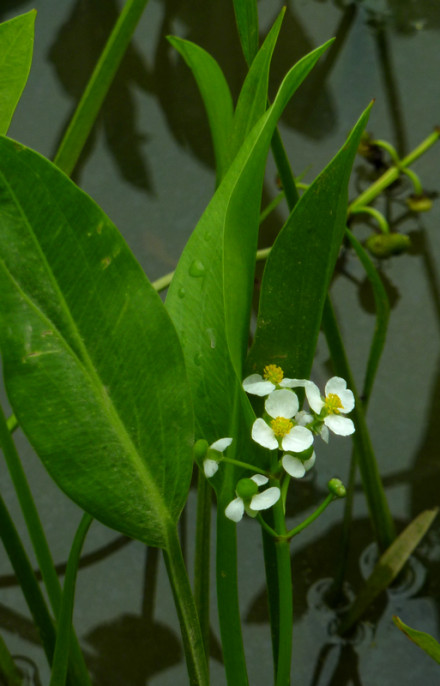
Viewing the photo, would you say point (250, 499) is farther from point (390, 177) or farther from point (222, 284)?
point (390, 177)

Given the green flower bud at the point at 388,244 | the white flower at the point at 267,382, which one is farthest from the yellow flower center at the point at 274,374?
the green flower bud at the point at 388,244

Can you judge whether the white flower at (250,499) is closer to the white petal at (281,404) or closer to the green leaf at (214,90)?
the white petal at (281,404)

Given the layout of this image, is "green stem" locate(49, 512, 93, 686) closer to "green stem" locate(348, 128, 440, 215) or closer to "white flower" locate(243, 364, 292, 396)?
"white flower" locate(243, 364, 292, 396)

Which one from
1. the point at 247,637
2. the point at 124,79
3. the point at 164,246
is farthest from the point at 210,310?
the point at 124,79

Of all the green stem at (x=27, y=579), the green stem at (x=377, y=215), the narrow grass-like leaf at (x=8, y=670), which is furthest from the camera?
the green stem at (x=377, y=215)

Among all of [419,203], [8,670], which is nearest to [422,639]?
[8,670]
